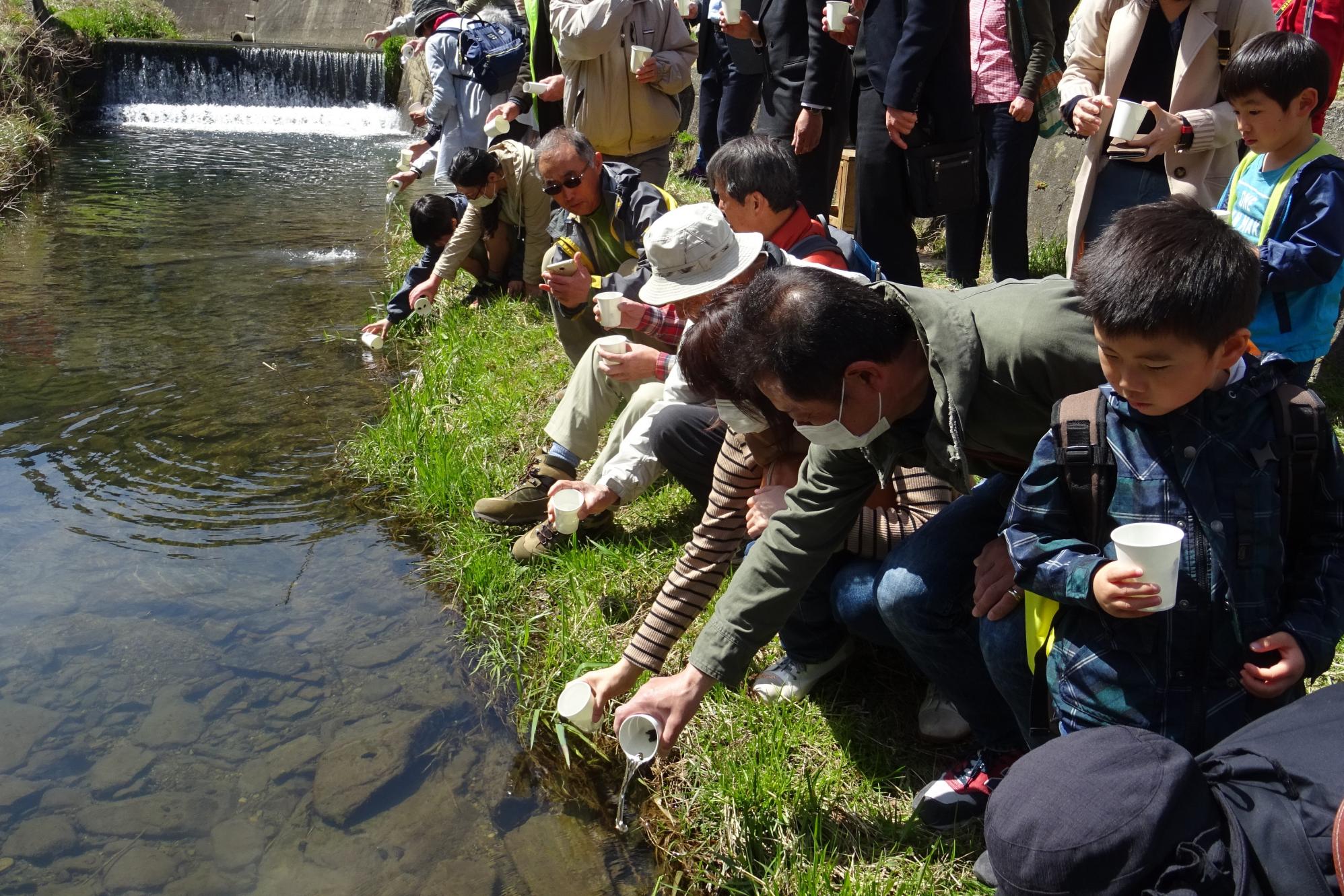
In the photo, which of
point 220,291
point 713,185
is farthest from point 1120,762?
point 220,291

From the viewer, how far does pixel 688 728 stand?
8.80 feet

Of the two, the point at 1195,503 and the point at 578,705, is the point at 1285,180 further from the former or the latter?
the point at 578,705

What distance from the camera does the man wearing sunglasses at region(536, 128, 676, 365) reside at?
13.9 ft

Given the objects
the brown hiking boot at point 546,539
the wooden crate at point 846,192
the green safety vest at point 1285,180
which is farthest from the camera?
the wooden crate at point 846,192

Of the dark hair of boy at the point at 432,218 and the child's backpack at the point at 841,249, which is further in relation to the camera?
the dark hair of boy at the point at 432,218

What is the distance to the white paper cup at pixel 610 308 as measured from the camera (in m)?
3.50

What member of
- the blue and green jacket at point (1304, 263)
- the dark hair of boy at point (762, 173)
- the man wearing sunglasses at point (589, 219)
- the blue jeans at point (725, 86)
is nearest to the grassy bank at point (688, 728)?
the man wearing sunglasses at point (589, 219)

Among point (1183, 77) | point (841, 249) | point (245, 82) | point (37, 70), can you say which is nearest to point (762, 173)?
point (841, 249)

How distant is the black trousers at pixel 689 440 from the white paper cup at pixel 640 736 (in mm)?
1049

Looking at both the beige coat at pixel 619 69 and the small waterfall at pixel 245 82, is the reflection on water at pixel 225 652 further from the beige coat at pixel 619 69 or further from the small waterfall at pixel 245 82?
the small waterfall at pixel 245 82

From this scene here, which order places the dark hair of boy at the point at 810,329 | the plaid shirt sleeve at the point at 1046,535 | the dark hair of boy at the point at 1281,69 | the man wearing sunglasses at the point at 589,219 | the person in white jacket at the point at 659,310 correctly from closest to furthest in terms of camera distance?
1. the plaid shirt sleeve at the point at 1046,535
2. the dark hair of boy at the point at 810,329
3. the dark hair of boy at the point at 1281,69
4. the person in white jacket at the point at 659,310
5. the man wearing sunglasses at the point at 589,219

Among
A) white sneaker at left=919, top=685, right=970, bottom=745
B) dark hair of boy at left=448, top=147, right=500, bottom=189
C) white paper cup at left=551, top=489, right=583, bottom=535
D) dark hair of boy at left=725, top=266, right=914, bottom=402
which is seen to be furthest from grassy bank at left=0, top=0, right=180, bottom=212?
white sneaker at left=919, top=685, right=970, bottom=745

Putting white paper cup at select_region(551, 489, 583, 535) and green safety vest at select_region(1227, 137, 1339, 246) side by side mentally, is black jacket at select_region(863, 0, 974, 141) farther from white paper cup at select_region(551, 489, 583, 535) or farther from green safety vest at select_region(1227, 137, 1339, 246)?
white paper cup at select_region(551, 489, 583, 535)

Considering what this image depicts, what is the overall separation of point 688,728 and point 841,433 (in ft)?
3.11
